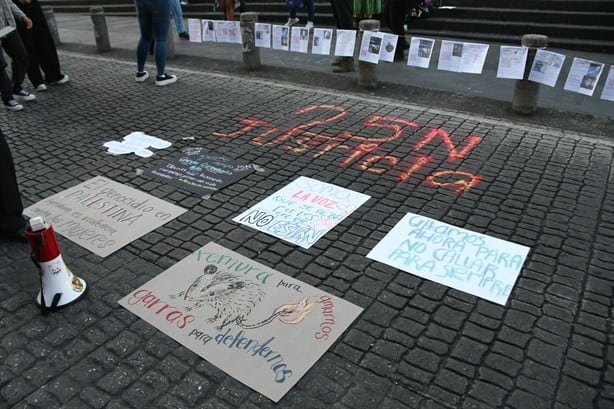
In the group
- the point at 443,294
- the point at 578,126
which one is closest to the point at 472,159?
the point at 578,126

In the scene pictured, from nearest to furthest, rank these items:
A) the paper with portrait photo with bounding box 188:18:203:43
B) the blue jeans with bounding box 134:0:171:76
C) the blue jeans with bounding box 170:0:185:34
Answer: the blue jeans with bounding box 134:0:171:76
the paper with portrait photo with bounding box 188:18:203:43
the blue jeans with bounding box 170:0:185:34

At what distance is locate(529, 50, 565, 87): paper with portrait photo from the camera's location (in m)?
5.29

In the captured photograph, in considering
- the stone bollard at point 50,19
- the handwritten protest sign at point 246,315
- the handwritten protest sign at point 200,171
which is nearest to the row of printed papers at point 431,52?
the handwritten protest sign at point 200,171

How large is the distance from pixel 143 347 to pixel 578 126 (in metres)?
5.11

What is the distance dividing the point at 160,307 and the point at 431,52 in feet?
16.2

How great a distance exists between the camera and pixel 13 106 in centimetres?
655

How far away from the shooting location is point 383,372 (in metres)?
2.54

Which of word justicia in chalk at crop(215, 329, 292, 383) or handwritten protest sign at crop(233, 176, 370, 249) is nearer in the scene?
word justicia in chalk at crop(215, 329, 292, 383)

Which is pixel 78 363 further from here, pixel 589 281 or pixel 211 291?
pixel 589 281

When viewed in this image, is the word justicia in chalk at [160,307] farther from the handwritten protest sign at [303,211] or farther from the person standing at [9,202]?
the person standing at [9,202]

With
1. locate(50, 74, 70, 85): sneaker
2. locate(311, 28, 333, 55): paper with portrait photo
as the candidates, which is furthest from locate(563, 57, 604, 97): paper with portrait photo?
locate(50, 74, 70, 85): sneaker

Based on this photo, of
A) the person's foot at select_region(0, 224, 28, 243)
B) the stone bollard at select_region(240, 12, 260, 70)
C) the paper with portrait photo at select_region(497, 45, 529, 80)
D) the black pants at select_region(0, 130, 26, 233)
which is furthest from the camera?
the stone bollard at select_region(240, 12, 260, 70)

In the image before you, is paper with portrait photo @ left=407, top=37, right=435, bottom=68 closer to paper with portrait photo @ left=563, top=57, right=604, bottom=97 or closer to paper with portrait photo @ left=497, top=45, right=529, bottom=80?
paper with portrait photo @ left=497, top=45, right=529, bottom=80

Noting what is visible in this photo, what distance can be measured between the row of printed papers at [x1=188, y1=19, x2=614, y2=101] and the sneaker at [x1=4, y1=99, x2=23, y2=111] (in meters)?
3.00
